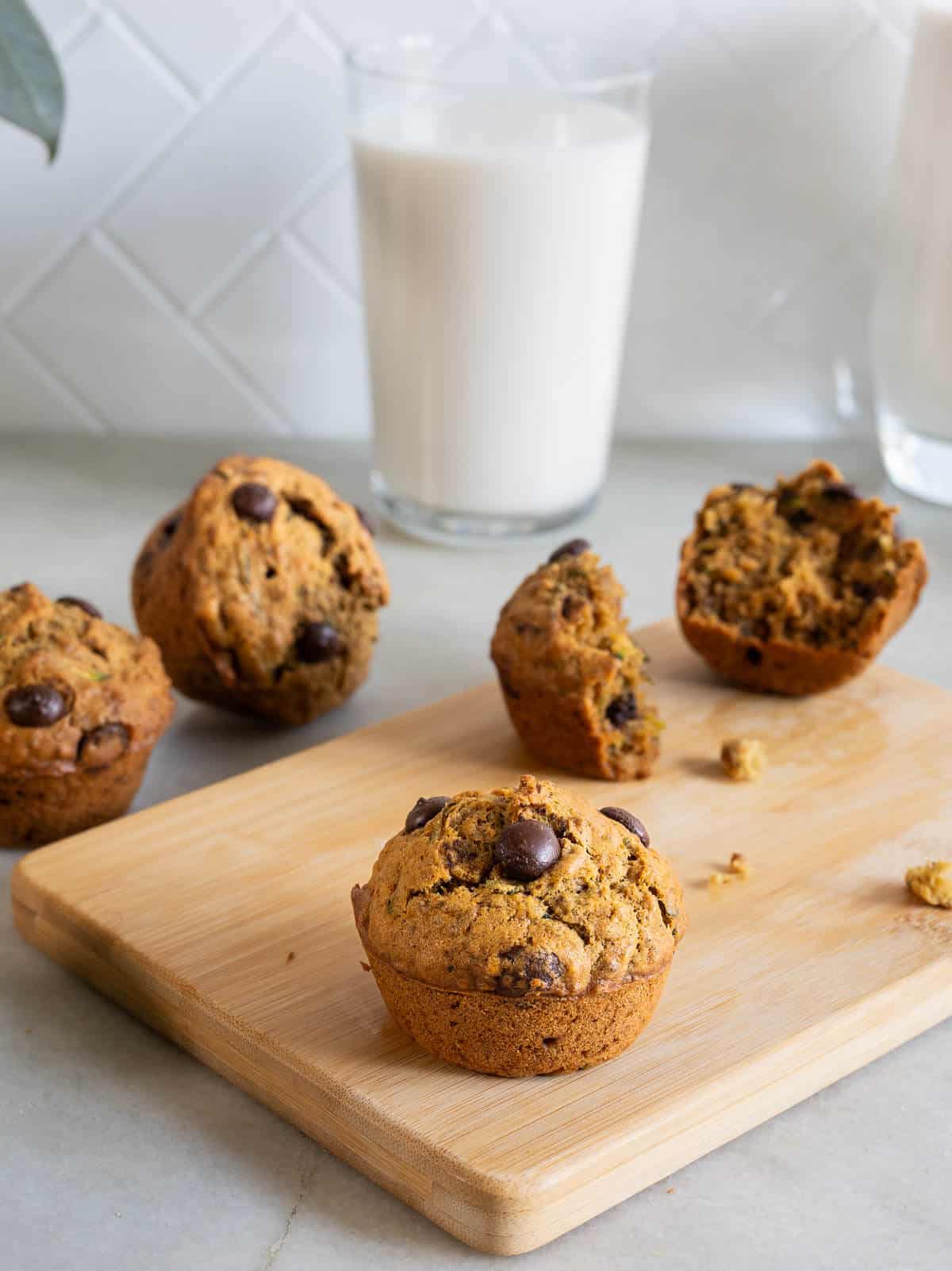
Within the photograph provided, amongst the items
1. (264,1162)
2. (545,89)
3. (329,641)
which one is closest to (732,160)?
(545,89)

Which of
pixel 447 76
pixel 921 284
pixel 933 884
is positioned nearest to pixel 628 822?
pixel 933 884

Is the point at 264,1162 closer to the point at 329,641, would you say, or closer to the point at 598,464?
the point at 329,641

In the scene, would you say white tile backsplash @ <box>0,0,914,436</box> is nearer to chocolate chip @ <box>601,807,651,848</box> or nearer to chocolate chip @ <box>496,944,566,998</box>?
chocolate chip @ <box>601,807,651,848</box>

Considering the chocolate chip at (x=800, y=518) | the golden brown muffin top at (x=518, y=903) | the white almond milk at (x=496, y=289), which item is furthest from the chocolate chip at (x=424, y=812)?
the white almond milk at (x=496, y=289)

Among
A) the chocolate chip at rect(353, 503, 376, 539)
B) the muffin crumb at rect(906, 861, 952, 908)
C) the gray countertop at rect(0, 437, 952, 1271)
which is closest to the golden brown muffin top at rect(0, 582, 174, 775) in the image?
the gray countertop at rect(0, 437, 952, 1271)

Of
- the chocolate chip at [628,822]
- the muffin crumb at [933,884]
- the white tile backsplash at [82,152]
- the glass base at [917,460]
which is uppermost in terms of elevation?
the white tile backsplash at [82,152]

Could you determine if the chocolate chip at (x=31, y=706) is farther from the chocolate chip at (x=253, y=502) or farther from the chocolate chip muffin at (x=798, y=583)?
the chocolate chip muffin at (x=798, y=583)
